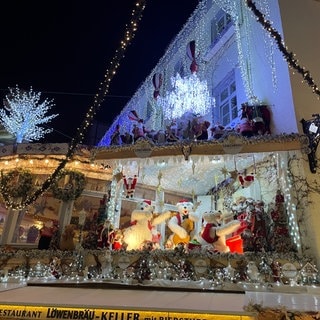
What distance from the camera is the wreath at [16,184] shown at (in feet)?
25.4

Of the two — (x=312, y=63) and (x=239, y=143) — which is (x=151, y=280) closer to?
(x=239, y=143)

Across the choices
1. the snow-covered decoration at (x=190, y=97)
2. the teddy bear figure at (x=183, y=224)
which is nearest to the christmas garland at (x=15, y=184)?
the teddy bear figure at (x=183, y=224)

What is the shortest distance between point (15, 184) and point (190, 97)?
581 centimetres

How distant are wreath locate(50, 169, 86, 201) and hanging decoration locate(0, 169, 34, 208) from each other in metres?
0.68

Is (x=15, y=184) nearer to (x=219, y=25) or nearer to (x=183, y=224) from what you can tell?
(x=183, y=224)

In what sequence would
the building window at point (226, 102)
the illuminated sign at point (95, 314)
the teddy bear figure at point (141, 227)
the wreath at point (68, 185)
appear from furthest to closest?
the building window at point (226, 102), the wreath at point (68, 185), the teddy bear figure at point (141, 227), the illuminated sign at point (95, 314)

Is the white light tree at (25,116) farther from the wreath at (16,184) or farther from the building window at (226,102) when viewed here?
the building window at (226,102)

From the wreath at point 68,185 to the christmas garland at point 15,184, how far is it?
2.22 ft

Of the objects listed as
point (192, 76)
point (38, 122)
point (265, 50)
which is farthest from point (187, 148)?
point (38, 122)

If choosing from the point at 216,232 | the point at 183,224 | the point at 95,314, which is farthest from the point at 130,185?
the point at 95,314

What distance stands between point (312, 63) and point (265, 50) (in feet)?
3.89

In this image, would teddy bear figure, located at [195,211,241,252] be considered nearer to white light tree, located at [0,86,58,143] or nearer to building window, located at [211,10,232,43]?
building window, located at [211,10,232,43]

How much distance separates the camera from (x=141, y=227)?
6.80 meters

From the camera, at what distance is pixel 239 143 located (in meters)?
5.96
